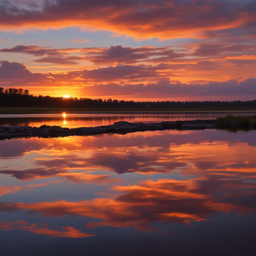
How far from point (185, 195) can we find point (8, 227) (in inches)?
147

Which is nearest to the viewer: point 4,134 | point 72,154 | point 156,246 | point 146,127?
point 156,246

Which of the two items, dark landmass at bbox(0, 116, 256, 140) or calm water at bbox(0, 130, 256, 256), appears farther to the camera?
dark landmass at bbox(0, 116, 256, 140)

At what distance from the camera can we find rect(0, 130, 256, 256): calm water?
4.32 meters

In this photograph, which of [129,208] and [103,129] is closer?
[129,208]

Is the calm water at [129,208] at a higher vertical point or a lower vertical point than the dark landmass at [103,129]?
lower

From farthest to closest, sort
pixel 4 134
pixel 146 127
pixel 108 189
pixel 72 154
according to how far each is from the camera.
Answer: pixel 146 127 → pixel 4 134 → pixel 72 154 → pixel 108 189

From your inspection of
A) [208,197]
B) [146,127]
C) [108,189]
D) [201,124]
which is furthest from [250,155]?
[201,124]

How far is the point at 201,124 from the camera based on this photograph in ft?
108

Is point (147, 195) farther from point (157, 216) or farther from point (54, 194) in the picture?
point (54, 194)

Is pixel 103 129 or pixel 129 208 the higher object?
pixel 103 129

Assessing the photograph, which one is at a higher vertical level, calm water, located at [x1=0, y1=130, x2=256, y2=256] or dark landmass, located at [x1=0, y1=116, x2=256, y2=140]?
dark landmass, located at [x1=0, y1=116, x2=256, y2=140]

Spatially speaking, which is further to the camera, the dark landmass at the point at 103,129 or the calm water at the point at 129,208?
the dark landmass at the point at 103,129

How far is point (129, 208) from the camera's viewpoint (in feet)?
18.9

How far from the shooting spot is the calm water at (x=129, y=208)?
4.32 m
